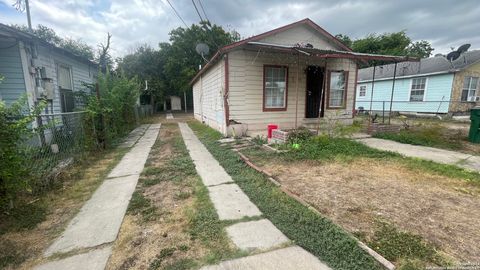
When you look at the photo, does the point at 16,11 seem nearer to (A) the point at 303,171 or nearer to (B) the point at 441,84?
(A) the point at 303,171

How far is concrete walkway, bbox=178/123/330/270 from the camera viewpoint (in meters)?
1.84

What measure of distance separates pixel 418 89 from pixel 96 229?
19.0 m

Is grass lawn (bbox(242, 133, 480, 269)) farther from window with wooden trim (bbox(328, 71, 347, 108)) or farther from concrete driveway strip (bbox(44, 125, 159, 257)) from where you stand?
window with wooden trim (bbox(328, 71, 347, 108))

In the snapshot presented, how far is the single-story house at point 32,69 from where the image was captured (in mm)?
5656

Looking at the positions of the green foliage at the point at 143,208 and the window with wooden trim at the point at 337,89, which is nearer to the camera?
the green foliage at the point at 143,208

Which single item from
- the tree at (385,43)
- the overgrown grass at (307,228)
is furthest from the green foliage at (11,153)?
the tree at (385,43)

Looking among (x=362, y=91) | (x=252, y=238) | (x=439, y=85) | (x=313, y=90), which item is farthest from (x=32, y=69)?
(x=362, y=91)

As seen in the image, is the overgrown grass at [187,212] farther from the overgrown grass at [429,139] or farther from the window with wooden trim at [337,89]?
the window with wooden trim at [337,89]

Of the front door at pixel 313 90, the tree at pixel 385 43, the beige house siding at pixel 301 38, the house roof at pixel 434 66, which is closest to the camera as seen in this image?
the beige house siding at pixel 301 38

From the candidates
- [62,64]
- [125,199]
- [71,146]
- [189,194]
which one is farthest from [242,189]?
[62,64]

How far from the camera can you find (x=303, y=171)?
4.17 metres

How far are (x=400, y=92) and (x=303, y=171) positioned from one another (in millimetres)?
16087

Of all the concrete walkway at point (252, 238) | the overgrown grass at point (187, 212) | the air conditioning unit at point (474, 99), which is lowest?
the overgrown grass at point (187, 212)

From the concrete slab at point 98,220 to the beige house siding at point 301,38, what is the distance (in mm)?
7127
